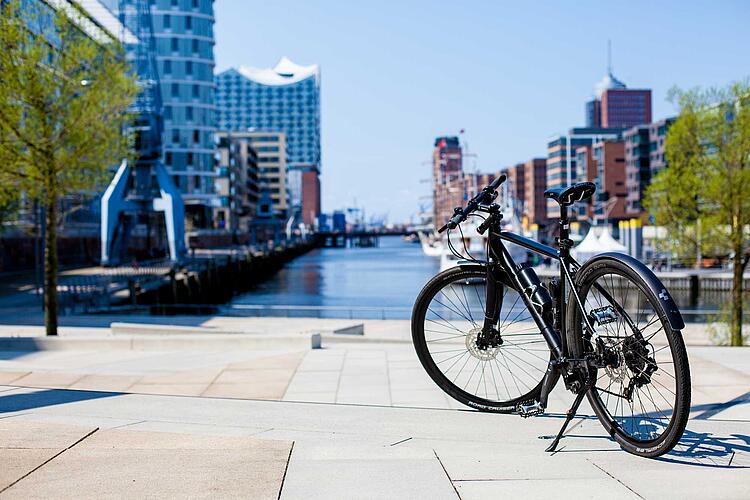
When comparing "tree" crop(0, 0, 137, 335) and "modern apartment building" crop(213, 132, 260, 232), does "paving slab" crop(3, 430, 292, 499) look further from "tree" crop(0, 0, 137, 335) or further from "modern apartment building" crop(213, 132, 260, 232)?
"modern apartment building" crop(213, 132, 260, 232)

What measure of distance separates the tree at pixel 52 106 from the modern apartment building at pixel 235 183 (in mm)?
103156

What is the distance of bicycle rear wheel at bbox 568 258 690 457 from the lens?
15.0ft

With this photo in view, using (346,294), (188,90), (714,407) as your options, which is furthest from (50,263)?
(188,90)

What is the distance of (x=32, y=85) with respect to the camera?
14.9 m

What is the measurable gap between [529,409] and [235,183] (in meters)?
149

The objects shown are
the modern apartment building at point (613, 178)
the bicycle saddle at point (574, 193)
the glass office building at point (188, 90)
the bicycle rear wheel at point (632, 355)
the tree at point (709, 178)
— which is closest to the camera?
the bicycle rear wheel at point (632, 355)

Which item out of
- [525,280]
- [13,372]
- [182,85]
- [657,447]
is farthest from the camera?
[182,85]

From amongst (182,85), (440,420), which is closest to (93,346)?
(440,420)

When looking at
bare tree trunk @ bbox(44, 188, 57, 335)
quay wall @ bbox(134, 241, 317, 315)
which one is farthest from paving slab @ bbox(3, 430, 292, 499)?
quay wall @ bbox(134, 241, 317, 315)

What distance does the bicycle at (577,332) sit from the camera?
4781mm

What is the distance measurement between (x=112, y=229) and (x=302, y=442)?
52.0 meters

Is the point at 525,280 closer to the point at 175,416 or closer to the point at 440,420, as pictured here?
the point at 440,420

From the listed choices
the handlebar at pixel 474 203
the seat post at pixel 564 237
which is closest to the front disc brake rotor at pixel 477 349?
the handlebar at pixel 474 203

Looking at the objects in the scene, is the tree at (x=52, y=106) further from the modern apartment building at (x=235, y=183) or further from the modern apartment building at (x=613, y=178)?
the modern apartment building at (x=613, y=178)
